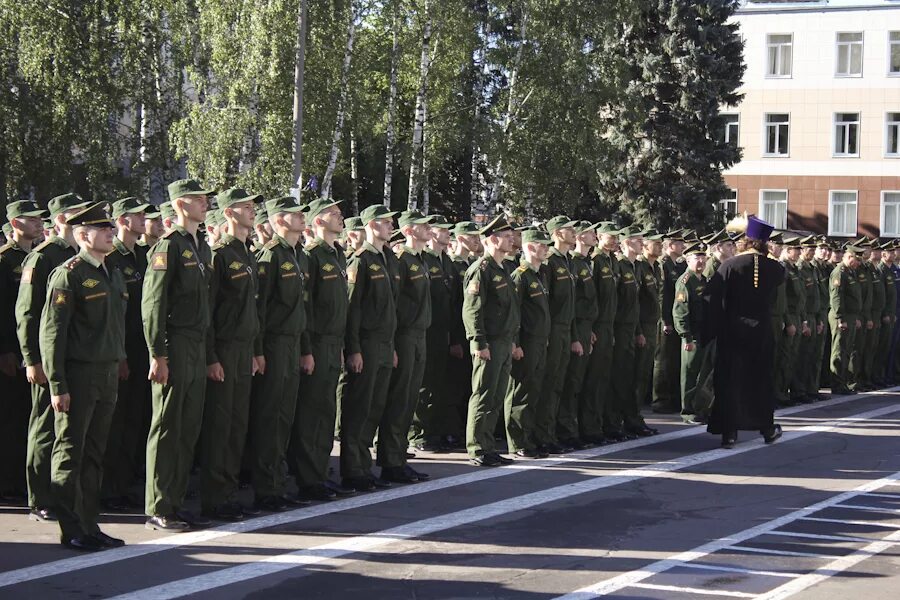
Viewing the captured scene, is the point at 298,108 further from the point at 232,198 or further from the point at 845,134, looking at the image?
the point at 845,134

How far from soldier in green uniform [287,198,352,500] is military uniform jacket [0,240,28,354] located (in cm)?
223

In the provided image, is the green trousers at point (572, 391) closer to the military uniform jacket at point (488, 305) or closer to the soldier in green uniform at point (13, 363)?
the military uniform jacket at point (488, 305)

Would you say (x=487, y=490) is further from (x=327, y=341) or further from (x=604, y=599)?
(x=604, y=599)

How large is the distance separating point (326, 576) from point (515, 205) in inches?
1025

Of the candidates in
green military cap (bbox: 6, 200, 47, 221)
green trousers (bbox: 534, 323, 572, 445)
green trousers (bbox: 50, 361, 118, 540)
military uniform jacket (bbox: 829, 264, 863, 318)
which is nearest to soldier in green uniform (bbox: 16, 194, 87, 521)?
green trousers (bbox: 50, 361, 118, 540)

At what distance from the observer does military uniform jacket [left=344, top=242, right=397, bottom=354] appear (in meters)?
11.0

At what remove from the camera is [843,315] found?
19.8 metres

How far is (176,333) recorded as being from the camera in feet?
29.8

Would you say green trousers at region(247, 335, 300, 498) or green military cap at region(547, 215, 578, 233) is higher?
green military cap at region(547, 215, 578, 233)

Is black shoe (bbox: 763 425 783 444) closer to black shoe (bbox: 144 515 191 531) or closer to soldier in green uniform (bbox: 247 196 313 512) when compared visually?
soldier in green uniform (bbox: 247 196 313 512)

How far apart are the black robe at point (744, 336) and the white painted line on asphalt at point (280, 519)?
3.33 feet

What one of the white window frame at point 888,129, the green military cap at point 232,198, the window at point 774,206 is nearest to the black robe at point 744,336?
the green military cap at point 232,198

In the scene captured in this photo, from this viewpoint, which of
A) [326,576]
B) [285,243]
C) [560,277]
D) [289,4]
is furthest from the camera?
[289,4]

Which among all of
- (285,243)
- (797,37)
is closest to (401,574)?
(285,243)
